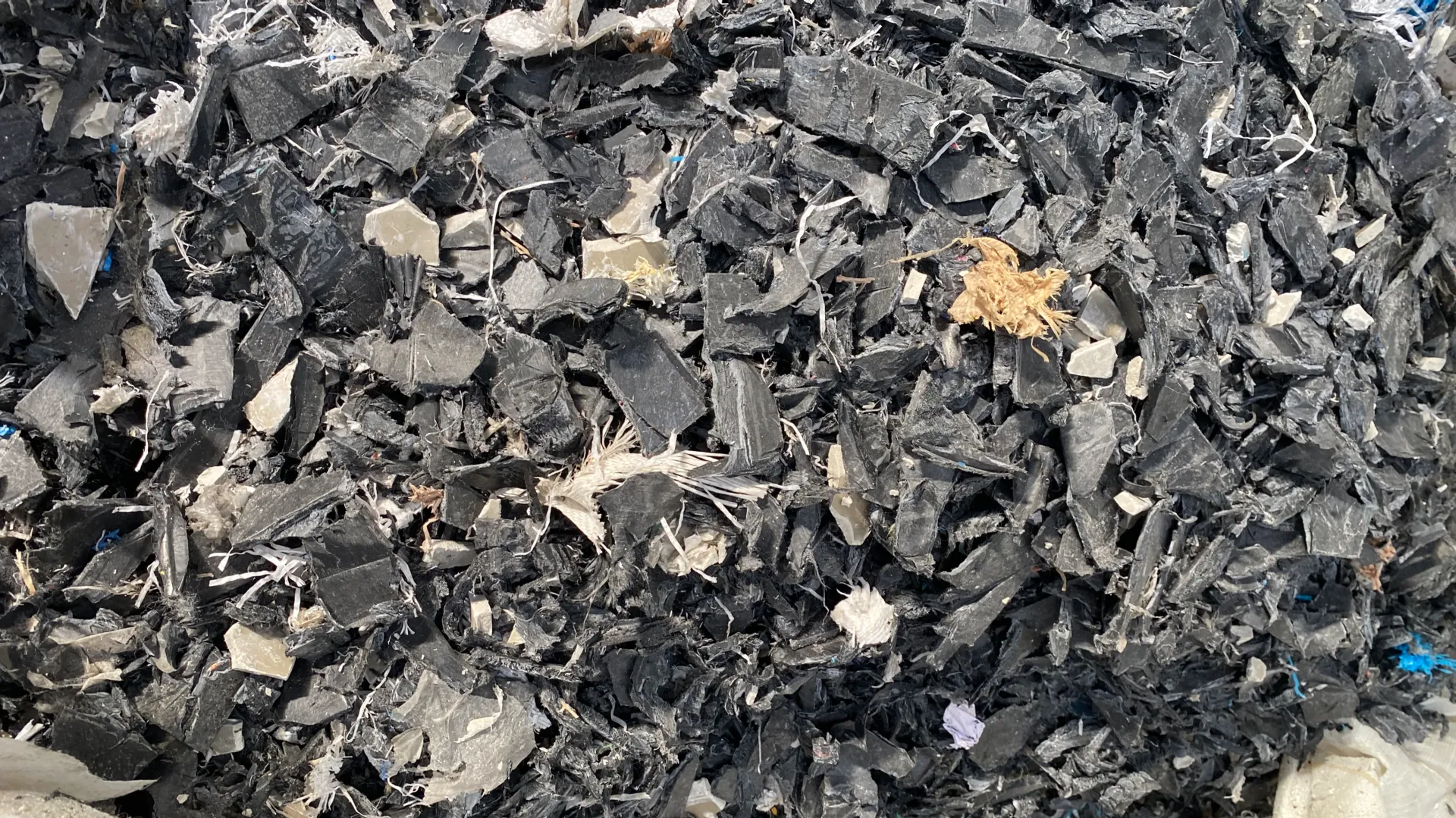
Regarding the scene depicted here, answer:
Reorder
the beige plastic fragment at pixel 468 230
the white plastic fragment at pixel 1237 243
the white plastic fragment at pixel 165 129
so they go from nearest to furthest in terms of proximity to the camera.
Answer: the white plastic fragment at pixel 165 129, the beige plastic fragment at pixel 468 230, the white plastic fragment at pixel 1237 243

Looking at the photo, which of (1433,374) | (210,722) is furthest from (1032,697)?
(210,722)

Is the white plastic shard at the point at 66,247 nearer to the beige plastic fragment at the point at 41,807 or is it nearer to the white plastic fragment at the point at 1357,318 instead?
the beige plastic fragment at the point at 41,807

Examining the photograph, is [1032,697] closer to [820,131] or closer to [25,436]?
[820,131]

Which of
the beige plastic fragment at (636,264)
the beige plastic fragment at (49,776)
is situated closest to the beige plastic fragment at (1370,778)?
the beige plastic fragment at (636,264)

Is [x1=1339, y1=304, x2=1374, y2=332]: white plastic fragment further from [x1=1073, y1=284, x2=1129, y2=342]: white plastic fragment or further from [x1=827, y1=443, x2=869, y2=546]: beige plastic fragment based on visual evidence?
[x1=827, y1=443, x2=869, y2=546]: beige plastic fragment

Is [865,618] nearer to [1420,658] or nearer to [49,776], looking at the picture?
[49,776]

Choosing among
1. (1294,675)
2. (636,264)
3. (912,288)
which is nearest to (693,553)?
(636,264)

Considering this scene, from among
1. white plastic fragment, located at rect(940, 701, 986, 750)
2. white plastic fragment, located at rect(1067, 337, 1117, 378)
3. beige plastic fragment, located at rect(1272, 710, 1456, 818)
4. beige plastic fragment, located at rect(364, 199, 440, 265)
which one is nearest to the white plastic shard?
beige plastic fragment, located at rect(364, 199, 440, 265)
